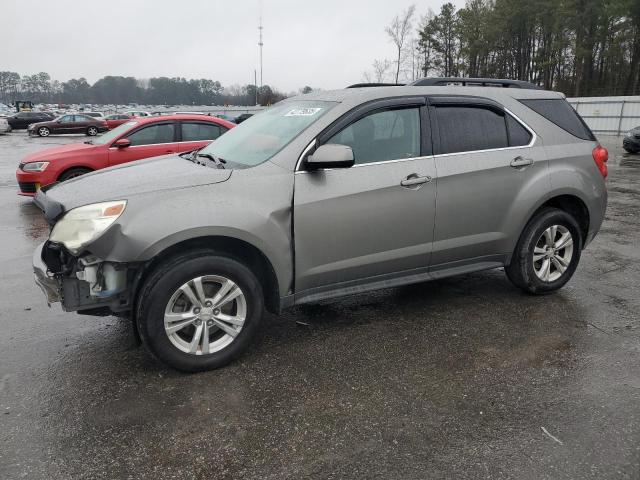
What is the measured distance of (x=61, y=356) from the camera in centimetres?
361

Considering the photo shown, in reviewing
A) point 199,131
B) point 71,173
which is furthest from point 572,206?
point 71,173

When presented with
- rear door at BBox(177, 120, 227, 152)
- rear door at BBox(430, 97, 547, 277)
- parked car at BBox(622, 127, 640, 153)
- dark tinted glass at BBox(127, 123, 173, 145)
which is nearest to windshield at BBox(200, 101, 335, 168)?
rear door at BBox(430, 97, 547, 277)

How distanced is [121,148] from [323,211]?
6.76m

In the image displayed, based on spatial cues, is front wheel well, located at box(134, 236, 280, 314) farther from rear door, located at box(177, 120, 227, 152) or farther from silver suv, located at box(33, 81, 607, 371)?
rear door, located at box(177, 120, 227, 152)

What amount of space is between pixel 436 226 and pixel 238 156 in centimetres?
161

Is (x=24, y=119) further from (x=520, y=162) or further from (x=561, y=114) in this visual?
(x=520, y=162)

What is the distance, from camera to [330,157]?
3.44 meters

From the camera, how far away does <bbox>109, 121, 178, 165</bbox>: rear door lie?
9.12 m

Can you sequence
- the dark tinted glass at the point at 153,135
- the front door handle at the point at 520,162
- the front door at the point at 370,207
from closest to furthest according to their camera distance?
the front door at the point at 370,207 → the front door handle at the point at 520,162 → the dark tinted glass at the point at 153,135

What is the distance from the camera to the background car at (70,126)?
108 ft

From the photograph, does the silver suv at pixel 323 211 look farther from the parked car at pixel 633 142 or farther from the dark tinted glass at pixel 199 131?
the parked car at pixel 633 142

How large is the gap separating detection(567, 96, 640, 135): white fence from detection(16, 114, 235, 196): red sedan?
84.6 feet

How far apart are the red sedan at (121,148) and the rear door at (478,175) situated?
5704 millimetres

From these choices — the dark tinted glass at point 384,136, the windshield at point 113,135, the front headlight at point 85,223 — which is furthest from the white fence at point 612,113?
the front headlight at point 85,223
